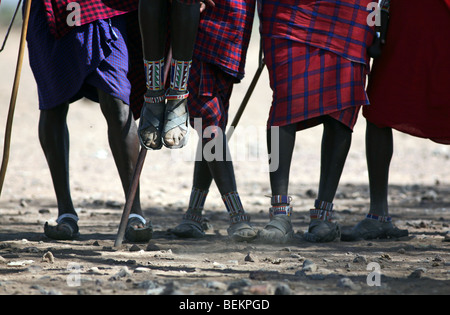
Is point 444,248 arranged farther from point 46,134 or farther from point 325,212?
point 46,134

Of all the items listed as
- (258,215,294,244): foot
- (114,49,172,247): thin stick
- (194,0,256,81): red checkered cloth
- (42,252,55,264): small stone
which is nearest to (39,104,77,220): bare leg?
(114,49,172,247): thin stick

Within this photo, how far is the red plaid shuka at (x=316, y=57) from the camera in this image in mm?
3389

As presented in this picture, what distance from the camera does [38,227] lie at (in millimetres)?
4055

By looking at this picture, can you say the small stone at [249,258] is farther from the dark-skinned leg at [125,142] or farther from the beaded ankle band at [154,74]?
the beaded ankle band at [154,74]

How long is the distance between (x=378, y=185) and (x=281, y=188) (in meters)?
0.67

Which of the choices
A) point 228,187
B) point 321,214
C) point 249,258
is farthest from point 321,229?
point 249,258

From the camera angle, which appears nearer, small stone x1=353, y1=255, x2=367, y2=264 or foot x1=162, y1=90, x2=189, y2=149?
small stone x1=353, y1=255, x2=367, y2=264

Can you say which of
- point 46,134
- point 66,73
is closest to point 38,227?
point 46,134

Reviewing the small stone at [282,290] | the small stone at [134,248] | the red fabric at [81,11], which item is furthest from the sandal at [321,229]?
the red fabric at [81,11]

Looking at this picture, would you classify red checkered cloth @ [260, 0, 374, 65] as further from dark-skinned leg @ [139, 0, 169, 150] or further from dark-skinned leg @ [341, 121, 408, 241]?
dark-skinned leg @ [139, 0, 169, 150]

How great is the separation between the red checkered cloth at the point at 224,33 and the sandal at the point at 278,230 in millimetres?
804

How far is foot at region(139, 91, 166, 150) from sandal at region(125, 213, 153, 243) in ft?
1.64

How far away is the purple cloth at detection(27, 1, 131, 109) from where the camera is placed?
337 cm
